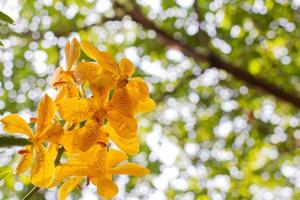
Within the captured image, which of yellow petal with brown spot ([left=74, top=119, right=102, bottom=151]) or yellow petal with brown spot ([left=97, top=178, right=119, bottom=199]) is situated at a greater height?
yellow petal with brown spot ([left=74, top=119, right=102, bottom=151])

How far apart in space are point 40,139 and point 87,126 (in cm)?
8

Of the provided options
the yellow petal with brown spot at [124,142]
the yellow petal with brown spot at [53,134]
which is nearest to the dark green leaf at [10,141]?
the yellow petal with brown spot at [53,134]

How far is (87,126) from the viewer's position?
727 mm

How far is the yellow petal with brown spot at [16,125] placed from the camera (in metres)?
0.77

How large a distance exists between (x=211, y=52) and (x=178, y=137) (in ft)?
2.75

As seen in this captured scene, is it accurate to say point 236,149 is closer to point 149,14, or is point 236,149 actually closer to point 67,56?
point 149,14

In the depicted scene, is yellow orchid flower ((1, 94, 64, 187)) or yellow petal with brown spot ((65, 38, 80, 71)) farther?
yellow petal with brown spot ((65, 38, 80, 71))

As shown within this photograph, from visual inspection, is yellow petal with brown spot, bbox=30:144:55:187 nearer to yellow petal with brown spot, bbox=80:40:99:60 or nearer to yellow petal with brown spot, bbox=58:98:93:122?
yellow petal with brown spot, bbox=58:98:93:122

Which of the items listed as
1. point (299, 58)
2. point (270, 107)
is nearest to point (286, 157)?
point (270, 107)

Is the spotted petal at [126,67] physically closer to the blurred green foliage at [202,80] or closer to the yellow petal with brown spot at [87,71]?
the yellow petal with brown spot at [87,71]

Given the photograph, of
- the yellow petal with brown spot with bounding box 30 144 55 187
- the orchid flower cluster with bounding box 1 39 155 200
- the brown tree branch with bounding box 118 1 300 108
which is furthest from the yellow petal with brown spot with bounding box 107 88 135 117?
the brown tree branch with bounding box 118 1 300 108

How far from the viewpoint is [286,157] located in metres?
3.54

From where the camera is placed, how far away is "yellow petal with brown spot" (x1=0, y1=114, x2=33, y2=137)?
2.54 ft

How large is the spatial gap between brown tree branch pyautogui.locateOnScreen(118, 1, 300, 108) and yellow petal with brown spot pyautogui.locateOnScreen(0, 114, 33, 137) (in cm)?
234
